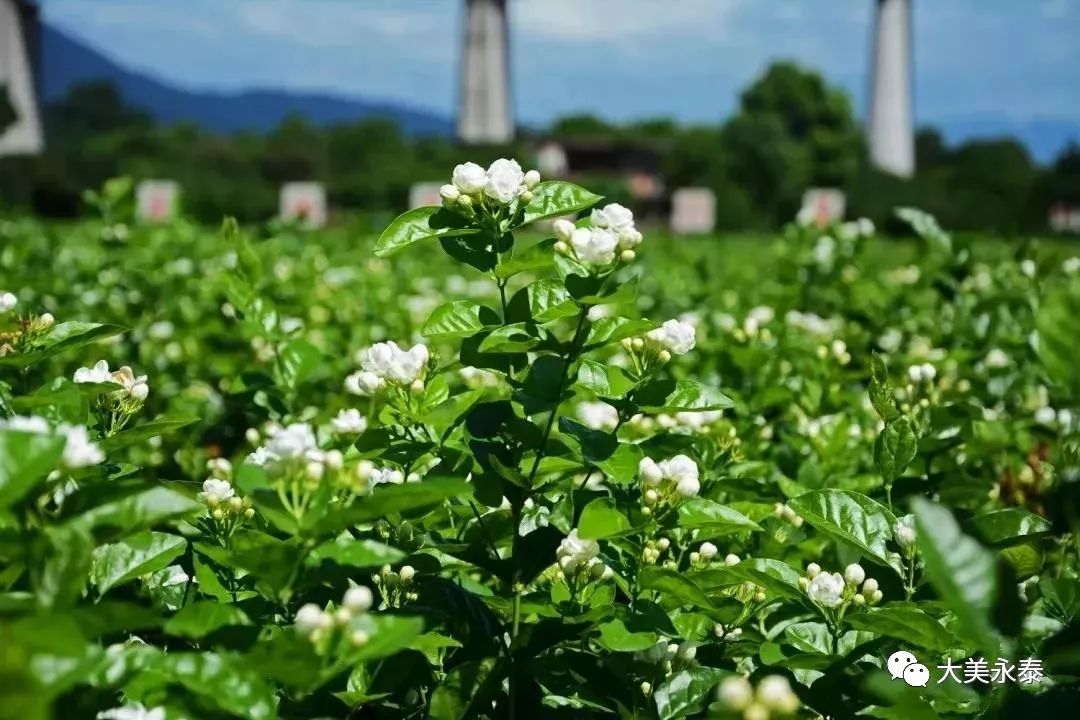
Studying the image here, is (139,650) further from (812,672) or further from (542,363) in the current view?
(812,672)

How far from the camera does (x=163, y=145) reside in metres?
23.9

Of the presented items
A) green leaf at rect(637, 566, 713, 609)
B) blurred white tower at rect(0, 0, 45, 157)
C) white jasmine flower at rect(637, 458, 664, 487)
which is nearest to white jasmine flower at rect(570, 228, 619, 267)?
white jasmine flower at rect(637, 458, 664, 487)

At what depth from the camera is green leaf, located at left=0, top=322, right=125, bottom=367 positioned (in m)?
1.55

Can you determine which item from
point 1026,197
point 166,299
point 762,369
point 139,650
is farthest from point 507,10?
point 139,650

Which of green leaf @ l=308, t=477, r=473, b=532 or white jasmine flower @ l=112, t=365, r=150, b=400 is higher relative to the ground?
green leaf @ l=308, t=477, r=473, b=532

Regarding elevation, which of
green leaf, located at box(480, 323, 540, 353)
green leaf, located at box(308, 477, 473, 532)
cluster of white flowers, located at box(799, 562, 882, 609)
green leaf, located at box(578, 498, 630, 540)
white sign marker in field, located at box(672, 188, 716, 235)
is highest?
green leaf, located at box(480, 323, 540, 353)

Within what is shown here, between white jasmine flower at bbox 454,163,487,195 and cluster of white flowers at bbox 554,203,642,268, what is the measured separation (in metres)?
0.10

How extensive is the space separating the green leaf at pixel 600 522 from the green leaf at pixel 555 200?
0.34 metres

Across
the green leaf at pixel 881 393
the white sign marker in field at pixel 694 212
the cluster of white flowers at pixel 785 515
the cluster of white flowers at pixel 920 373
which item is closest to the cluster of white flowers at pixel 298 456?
the green leaf at pixel 881 393

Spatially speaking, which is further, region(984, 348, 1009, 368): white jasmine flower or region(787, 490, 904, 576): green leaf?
region(984, 348, 1009, 368): white jasmine flower

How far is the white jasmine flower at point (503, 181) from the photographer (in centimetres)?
138

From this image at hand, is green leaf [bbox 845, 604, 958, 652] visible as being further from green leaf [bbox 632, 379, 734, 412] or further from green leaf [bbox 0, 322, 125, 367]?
green leaf [bbox 0, 322, 125, 367]

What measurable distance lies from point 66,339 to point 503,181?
2.00ft

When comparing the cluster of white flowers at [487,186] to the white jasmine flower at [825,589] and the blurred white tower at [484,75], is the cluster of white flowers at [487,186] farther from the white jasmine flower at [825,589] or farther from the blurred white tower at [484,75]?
the blurred white tower at [484,75]
